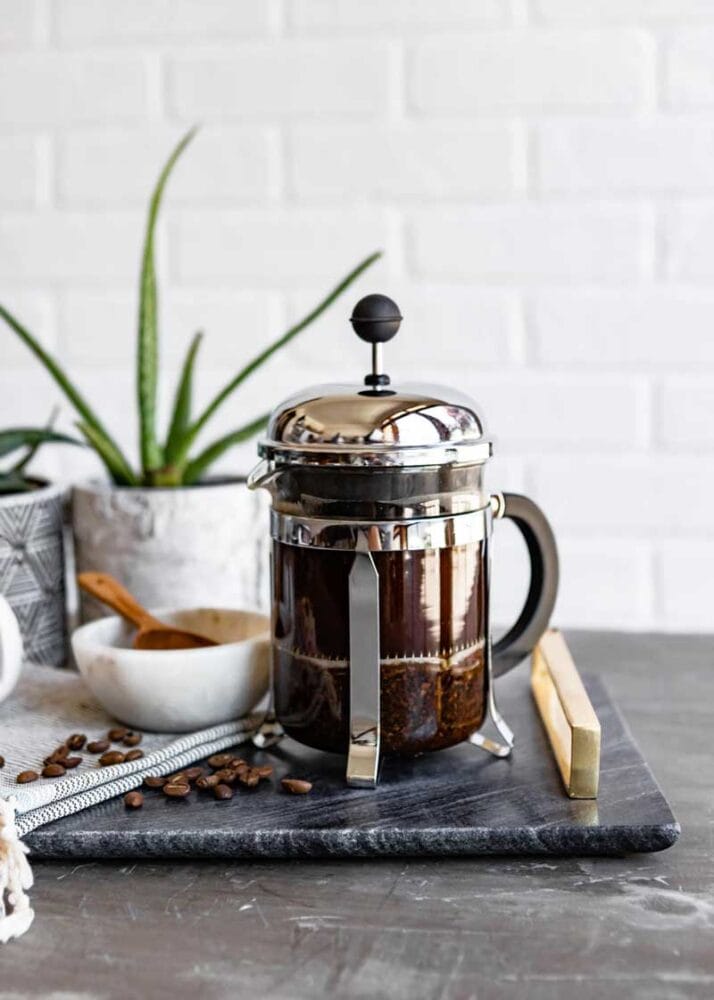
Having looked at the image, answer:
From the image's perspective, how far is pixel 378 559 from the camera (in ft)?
2.48

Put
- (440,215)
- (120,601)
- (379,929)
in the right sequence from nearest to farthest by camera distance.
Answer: (379,929) → (120,601) → (440,215)

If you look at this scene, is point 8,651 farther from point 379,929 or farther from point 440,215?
point 440,215

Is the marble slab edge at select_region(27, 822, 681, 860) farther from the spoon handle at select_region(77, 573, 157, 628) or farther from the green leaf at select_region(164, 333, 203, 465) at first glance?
the green leaf at select_region(164, 333, 203, 465)

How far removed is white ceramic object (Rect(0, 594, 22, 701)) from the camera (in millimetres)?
852

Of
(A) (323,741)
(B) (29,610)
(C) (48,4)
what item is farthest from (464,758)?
(C) (48,4)

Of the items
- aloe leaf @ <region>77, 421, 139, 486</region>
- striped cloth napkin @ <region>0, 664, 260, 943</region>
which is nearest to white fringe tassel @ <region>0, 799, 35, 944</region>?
striped cloth napkin @ <region>0, 664, 260, 943</region>

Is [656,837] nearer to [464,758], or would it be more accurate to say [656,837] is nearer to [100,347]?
[464,758]

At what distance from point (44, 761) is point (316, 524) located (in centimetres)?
24

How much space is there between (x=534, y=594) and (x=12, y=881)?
0.40 meters

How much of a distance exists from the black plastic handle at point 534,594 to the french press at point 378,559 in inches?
2.0

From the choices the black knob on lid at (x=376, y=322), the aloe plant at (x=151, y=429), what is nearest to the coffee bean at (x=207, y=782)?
the black knob on lid at (x=376, y=322)

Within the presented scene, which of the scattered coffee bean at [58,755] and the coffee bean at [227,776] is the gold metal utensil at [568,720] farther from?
the scattered coffee bean at [58,755]

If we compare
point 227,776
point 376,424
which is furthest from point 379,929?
point 376,424

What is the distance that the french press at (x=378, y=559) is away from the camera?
74cm
